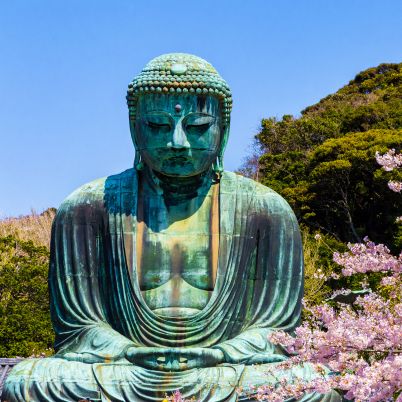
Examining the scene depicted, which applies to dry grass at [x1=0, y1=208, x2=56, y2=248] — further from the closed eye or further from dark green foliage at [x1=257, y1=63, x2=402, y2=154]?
the closed eye

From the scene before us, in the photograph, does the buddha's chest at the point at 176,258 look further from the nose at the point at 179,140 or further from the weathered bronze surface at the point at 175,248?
the nose at the point at 179,140

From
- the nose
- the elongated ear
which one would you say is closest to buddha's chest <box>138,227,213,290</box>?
the elongated ear

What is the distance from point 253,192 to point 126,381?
79.1 inches

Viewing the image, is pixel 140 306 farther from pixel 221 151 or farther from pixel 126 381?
pixel 221 151

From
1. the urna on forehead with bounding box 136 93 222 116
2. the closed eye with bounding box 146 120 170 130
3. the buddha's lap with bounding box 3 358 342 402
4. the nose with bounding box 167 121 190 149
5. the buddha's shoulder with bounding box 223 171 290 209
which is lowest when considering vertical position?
the buddha's lap with bounding box 3 358 342 402

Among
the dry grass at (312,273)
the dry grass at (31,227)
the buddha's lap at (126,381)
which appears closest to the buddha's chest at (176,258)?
the buddha's lap at (126,381)

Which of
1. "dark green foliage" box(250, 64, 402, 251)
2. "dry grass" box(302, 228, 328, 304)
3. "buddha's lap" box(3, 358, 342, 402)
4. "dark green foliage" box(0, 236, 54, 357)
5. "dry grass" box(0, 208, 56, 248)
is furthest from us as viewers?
"dark green foliage" box(250, 64, 402, 251)

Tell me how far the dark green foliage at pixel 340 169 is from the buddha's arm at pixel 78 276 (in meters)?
18.4

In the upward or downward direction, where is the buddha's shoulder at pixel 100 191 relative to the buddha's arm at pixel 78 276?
upward

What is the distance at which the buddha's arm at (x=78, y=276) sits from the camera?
25.0 feet

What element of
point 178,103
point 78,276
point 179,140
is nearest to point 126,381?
point 78,276

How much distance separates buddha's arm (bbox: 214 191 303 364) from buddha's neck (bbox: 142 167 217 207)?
486 millimetres

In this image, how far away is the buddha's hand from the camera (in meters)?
7.01

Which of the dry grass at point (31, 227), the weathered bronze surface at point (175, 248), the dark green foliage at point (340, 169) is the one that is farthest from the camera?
the dark green foliage at point (340, 169)
